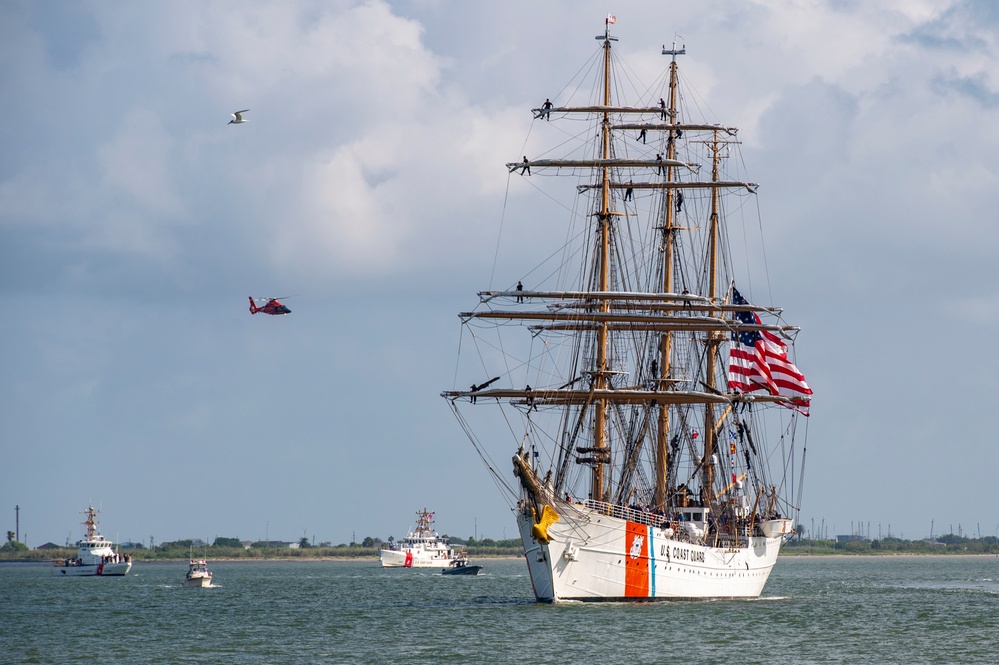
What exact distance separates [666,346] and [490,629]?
35728 millimetres

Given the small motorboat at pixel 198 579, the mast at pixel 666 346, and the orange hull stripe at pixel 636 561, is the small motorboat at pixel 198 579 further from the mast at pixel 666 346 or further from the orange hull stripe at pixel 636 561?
the orange hull stripe at pixel 636 561

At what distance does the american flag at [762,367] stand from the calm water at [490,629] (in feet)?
46.7

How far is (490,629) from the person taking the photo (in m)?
81.4

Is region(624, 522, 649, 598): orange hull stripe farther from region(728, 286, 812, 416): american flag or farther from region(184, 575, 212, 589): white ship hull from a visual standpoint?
region(184, 575, 212, 589): white ship hull

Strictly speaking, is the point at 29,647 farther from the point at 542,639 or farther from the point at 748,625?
the point at 748,625

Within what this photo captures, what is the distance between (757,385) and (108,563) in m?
106

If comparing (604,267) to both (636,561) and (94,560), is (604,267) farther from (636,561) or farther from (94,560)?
(94,560)

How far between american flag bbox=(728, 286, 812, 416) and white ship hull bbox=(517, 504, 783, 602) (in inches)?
553

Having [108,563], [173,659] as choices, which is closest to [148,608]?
[173,659]

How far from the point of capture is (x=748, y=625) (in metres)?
83.8

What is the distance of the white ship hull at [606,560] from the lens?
88.7 metres

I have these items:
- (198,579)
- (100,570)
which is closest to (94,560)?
(100,570)

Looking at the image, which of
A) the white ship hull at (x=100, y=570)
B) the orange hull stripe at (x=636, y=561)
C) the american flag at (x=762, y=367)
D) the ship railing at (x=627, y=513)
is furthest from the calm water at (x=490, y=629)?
the white ship hull at (x=100, y=570)

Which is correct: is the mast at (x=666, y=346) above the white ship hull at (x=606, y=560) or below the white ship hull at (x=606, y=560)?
above
